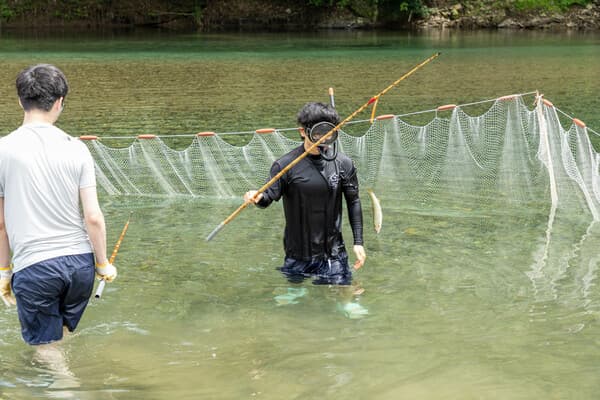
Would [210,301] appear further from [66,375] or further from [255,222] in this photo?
[255,222]

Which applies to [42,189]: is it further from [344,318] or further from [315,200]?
[344,318]

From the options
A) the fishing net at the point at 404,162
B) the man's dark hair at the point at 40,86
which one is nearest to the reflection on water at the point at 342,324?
the fishing net at the point at 404,162

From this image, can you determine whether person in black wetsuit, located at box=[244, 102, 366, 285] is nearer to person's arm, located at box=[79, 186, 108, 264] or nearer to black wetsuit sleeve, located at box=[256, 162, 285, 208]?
black wetsuit sleeve, located at box=[256, 162, 285, 208]

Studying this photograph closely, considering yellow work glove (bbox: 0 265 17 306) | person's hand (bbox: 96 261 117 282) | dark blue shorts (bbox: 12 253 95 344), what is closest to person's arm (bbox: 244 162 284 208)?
person's hand (bbox: 96 261 117 282)

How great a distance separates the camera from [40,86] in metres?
4.04

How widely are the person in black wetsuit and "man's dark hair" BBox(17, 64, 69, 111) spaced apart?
181 centimetres

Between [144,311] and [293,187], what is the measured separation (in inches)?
65.5

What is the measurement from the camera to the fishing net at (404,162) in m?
9.89

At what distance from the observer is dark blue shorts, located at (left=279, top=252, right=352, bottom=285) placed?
5961 mm

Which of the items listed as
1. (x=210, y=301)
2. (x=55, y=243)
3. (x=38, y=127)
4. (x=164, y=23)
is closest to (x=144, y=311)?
(x=210, y=301)

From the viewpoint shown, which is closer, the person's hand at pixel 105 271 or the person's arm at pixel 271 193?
the person's hand at pixel 105 271

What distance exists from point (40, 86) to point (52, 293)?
113 centimetres

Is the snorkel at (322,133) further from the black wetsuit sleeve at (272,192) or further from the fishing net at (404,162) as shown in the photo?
the fishing net at (404,162)

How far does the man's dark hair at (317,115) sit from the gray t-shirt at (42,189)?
1.83 m
